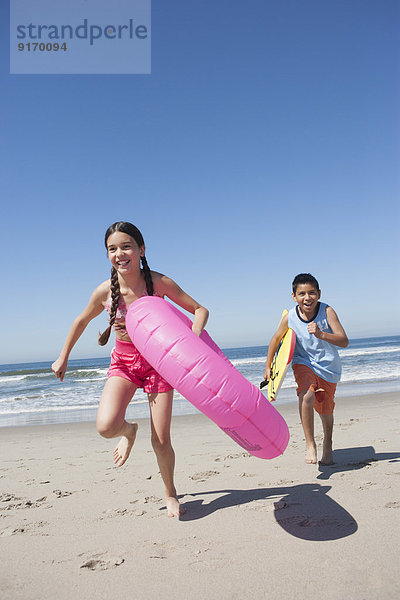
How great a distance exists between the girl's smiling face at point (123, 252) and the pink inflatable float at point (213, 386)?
24.8 inches

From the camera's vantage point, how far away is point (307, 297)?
4.50 meters

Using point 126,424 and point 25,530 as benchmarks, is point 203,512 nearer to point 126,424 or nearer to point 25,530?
point 126,424

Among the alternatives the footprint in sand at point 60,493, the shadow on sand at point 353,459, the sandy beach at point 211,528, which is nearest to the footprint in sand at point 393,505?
the sandy beach at point 211,528

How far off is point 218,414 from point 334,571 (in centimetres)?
98

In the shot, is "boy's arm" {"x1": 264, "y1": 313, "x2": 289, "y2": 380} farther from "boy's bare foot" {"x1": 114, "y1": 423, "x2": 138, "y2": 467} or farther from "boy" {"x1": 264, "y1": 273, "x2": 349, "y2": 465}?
"boy's bare foot" {"x1": 114, "y1": 423, "x2": 138, "y2": 467}

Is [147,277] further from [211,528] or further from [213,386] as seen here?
[211,528]

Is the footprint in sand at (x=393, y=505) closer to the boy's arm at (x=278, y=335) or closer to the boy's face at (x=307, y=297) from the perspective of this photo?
the boy's arm at (x=278, y=335)

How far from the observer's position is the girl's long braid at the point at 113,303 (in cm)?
353

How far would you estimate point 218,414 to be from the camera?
2.67 meters

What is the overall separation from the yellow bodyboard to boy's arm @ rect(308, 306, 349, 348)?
0.41 metres

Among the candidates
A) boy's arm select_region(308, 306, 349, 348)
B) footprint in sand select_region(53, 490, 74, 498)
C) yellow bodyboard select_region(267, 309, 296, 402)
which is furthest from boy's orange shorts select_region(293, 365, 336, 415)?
footprint in sand select_region(53, 490, 74, 498)

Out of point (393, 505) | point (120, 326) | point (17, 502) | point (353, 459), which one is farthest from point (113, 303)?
point (353, 459)

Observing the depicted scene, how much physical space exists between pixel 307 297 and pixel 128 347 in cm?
196

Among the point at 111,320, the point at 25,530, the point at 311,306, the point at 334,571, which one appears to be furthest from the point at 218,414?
the point at 311,306
